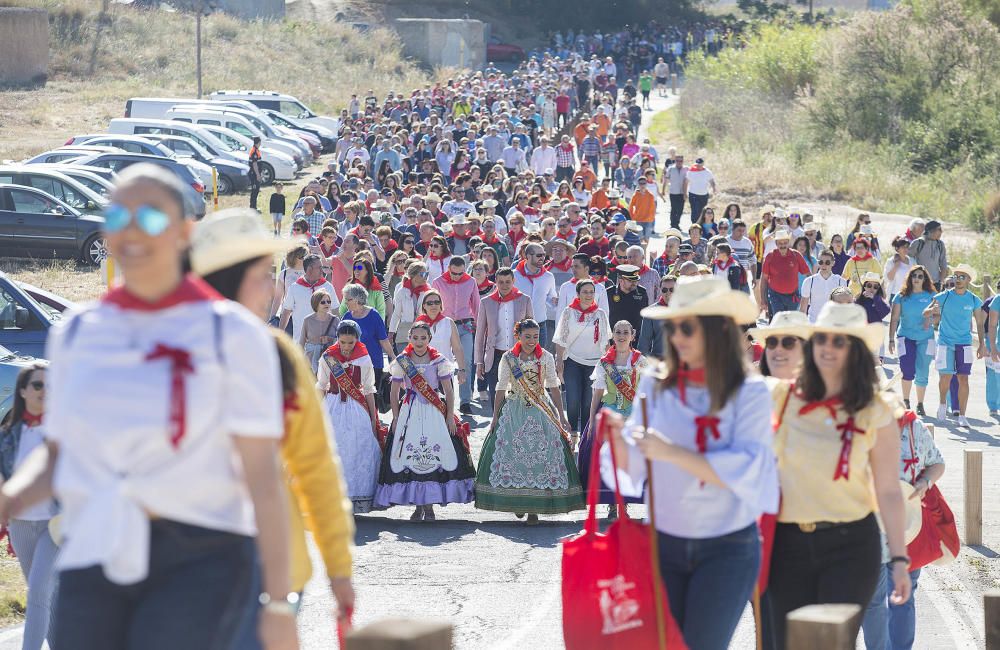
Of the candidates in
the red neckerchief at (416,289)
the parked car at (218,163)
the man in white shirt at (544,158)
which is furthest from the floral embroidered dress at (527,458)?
the parked car at (218,163)

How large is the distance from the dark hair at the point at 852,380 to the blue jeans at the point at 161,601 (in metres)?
2.65

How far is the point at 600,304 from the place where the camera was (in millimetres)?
14664

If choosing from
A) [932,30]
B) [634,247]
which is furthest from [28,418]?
[932,30]

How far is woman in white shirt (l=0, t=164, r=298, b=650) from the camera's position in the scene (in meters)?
3.16

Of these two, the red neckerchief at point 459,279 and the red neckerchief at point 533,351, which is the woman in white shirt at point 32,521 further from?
the red neckerchief at point 459,279

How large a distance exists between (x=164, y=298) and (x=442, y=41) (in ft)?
228

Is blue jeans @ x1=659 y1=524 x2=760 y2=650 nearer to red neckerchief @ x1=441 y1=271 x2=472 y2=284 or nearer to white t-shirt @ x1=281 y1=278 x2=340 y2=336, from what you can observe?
white t-shirt @ x1=281 y1=278 x2=340 y2=336

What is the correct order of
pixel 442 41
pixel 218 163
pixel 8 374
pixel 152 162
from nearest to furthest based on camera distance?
1. pixel 8 374
2. pixel 152 162
3. pixel 218 163
4. pixel 442 41

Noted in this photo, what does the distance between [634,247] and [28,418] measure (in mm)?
9617

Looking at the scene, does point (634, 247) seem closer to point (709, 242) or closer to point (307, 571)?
point (709, 242)

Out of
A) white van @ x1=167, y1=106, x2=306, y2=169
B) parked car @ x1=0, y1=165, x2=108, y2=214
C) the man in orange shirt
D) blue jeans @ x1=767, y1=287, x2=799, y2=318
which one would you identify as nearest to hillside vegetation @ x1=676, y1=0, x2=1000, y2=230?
the man in orange shirt

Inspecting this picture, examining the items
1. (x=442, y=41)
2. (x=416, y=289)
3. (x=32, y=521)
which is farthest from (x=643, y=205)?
(x=442, y=41)

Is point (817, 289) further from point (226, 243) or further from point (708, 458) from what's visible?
point (226, 243)

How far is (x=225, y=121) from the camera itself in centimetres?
3906
